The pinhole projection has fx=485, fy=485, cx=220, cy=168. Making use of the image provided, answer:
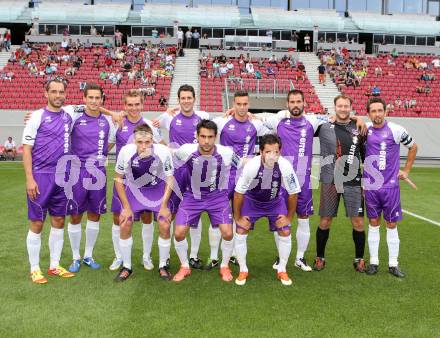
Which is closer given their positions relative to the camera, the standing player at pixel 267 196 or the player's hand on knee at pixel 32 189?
the player's hand on knee at pixel 32 189

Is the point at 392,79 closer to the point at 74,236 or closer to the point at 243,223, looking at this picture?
the point at 243,223

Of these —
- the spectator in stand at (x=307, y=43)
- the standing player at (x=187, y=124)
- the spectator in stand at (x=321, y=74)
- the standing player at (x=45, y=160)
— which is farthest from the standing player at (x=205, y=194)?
the spectator in stand at (x=307, y=43)

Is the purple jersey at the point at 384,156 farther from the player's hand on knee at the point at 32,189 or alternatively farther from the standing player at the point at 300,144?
the player's hand on knee at the point at 32,189

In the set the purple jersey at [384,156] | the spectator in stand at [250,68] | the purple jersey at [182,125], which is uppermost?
the spectator in stand at [250,68]

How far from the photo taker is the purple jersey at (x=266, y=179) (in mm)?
5480

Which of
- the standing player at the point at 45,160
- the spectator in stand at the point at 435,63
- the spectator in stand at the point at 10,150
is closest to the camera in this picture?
the standing player at the point at 45,160

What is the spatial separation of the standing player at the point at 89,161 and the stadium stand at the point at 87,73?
67.6 feet

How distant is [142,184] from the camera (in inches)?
227

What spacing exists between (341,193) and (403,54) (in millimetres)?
36439

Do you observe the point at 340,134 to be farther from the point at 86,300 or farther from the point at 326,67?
the point at 326,67

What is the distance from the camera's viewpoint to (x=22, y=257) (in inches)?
256

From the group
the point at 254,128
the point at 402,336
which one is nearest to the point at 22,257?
the point at 254,128

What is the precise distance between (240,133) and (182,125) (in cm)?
78

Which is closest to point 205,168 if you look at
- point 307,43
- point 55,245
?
point 55,245
